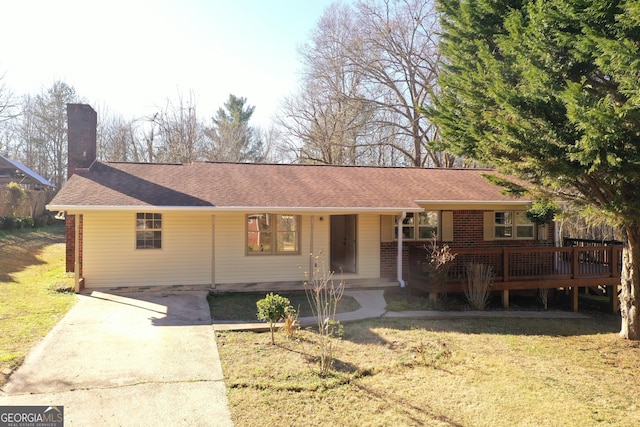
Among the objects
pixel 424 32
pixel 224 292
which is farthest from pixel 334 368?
pixel 424 32

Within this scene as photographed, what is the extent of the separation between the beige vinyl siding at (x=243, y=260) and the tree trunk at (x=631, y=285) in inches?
281

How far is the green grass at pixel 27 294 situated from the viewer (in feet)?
21.2

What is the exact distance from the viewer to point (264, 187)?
12047mm

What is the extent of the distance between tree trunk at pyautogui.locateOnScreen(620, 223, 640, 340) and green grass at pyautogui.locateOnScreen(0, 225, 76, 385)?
993 cm

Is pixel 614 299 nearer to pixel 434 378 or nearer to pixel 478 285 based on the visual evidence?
pixel 478 285

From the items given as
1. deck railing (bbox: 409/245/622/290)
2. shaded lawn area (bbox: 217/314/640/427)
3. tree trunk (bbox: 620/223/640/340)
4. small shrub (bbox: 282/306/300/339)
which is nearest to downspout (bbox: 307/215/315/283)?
deck railing (bbox: 409/245/622/290)

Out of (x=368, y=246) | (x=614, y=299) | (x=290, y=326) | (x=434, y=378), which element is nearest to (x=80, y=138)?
(x=368, y=246)

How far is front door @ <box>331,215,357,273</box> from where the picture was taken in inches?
498

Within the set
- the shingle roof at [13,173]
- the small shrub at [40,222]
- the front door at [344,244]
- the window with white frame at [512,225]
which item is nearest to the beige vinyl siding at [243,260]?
the front door at [344,244]

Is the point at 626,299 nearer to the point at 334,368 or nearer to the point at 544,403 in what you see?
the point at 544,403

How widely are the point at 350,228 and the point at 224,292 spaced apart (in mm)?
4535

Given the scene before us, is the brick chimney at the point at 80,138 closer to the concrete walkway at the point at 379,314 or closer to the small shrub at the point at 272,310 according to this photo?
the concrete walkway at the point at 379,314

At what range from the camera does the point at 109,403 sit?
4621 mm

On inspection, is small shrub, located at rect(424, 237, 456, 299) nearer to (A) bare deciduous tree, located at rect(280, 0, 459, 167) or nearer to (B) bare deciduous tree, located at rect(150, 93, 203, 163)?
(A) bare deciduous tree, located at rect(280, 0, 459, 167)
